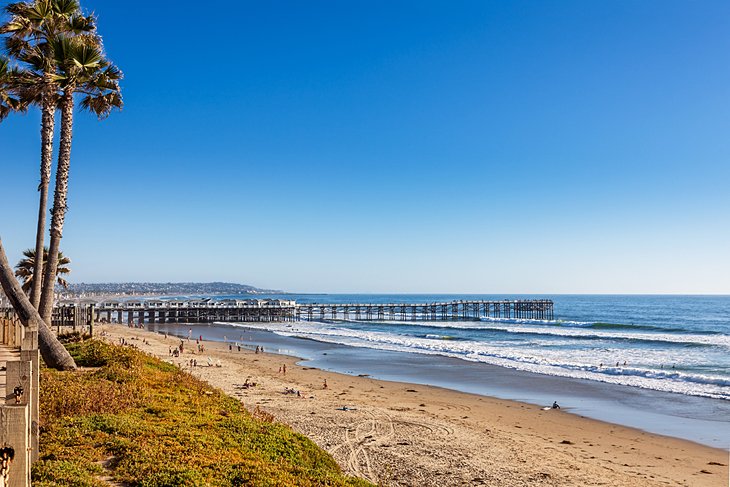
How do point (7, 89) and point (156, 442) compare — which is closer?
point (156, 442)

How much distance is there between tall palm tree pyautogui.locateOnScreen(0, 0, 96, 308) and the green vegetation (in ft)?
24.8

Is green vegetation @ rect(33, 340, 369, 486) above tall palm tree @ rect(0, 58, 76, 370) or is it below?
below

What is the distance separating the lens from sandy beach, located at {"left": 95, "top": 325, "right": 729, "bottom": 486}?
1308cm

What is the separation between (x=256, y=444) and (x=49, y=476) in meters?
3.58

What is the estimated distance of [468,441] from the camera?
16.1m

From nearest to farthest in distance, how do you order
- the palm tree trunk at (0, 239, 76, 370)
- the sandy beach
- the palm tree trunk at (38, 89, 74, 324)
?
1. the sandy beach
2. the palm tree trunk at (0, 239, 76, 370)
3. the palm tree trunk at (38, 89, 74, 324)

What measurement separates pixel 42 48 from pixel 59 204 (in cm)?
490

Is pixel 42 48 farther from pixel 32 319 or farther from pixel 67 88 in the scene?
pixel 32 319

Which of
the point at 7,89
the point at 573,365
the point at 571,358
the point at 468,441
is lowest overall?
the point at 571,358

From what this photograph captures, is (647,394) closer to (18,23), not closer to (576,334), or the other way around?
(18,23)

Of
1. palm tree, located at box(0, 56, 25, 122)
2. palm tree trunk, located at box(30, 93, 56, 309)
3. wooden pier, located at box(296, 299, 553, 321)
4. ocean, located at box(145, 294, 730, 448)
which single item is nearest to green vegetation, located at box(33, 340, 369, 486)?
palm tree trunk, located at box(30, 93, 56, 309)

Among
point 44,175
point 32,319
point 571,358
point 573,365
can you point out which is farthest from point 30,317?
point 571,358

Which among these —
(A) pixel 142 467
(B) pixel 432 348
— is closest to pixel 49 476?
(A) pixel 142 467

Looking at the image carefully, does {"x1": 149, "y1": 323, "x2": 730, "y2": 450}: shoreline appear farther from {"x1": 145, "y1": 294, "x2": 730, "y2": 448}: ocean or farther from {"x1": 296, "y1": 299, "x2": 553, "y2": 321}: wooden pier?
{"x1": 296, "y1": 299, "x2": 553, "y2": 321}: wooden pier
